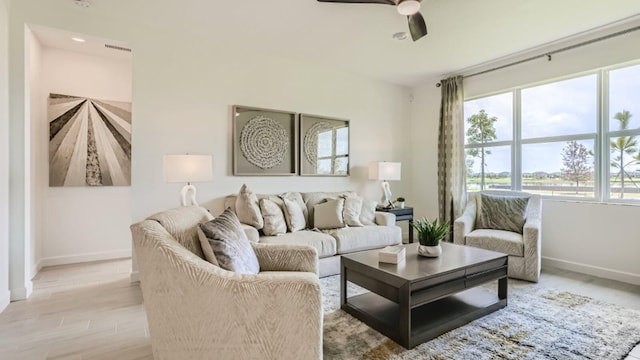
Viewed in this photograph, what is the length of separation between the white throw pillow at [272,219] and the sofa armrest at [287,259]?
1.16 m

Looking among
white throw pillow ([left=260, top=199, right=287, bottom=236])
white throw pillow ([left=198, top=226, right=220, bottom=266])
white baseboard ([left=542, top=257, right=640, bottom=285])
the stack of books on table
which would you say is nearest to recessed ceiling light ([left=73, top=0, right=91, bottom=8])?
white throw pillow ([left=260, top=199, right=287, bottom=236])

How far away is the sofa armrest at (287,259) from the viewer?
208 cm

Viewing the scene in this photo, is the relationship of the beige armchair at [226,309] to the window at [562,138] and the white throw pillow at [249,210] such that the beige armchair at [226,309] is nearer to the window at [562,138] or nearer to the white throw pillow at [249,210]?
the white throw pillow at [249,210]

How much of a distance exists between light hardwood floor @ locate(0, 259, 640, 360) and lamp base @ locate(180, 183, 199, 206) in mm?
941

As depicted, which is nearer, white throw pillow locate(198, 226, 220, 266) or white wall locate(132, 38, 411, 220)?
white throw pillow locate(198, 226, 220, 266)

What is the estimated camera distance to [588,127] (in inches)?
139

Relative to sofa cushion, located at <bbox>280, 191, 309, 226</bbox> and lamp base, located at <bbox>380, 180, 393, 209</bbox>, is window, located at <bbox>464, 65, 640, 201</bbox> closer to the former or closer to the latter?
lamp base, located at <bbox>380, 180, 393, 209</bbox>

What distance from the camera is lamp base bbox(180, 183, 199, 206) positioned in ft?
10.0

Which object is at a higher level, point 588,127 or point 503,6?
point 503,6

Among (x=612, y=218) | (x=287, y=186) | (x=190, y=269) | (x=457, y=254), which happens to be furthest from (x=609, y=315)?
(x=287, y=186)

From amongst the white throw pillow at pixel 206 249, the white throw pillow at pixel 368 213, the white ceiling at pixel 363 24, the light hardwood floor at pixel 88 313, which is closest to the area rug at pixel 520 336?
the light hardwood floor at pixel 88 313

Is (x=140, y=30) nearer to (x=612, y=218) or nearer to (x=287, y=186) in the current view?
(x=287, y=186)

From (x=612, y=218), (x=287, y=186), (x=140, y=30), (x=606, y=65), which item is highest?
(x=140, y=30)

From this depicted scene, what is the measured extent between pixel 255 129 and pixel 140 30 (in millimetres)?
1540
